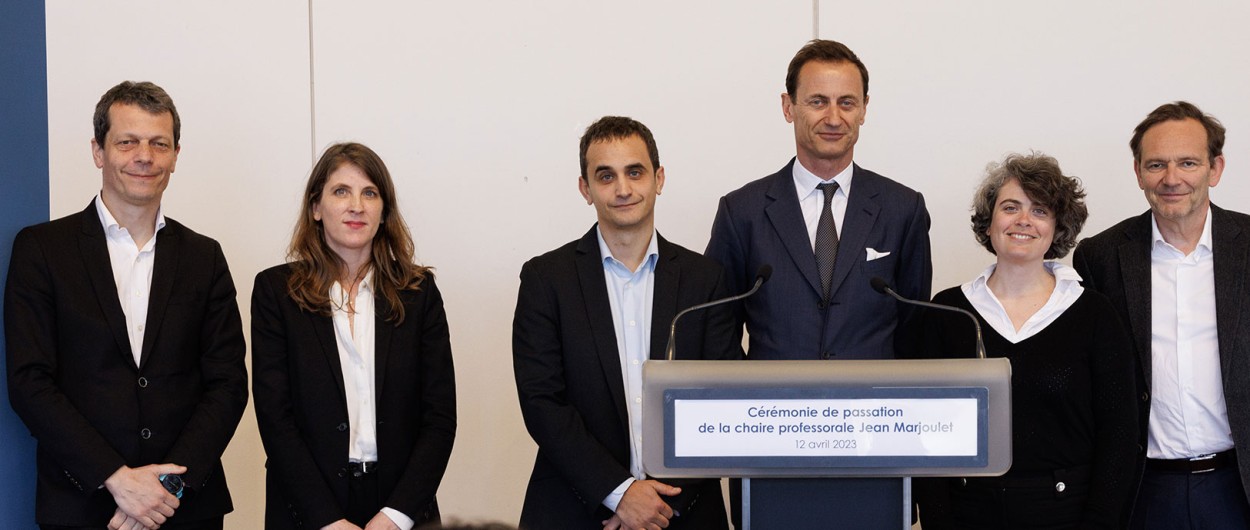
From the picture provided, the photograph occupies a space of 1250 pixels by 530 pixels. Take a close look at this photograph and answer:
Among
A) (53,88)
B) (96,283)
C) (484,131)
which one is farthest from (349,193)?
(53,88)

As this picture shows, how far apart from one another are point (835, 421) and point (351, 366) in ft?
4.72

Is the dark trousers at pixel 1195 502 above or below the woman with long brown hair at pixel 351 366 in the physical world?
below

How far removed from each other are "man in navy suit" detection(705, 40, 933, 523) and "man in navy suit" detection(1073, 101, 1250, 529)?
559mm

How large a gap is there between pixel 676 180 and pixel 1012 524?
1.93 meters

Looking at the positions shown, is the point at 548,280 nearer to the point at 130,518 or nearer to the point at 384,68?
the point at 130,518

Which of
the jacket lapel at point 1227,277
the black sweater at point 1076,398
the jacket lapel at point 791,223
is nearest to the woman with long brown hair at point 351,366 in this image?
the jacket lapel at point 791,223

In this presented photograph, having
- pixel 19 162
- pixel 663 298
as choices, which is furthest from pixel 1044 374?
pixel 19 162

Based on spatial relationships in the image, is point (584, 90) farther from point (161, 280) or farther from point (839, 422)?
point (839, 422)

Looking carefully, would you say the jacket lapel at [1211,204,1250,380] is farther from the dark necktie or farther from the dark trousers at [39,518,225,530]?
the dark trousers at [39,518,225,530]

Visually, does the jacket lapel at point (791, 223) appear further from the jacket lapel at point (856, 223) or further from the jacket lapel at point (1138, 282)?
the jacket lapel at point (1138, 282)

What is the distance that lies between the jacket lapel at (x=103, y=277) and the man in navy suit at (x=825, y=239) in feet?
4.82

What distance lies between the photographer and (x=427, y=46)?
4152 millimetres

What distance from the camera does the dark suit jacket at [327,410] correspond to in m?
2.81

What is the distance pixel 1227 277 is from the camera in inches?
116
